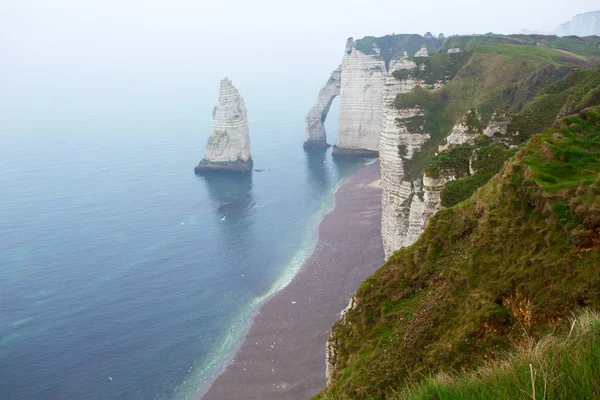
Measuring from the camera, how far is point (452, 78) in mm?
62688

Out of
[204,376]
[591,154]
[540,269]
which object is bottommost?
[204,376]

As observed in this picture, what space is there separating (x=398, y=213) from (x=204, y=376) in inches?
826

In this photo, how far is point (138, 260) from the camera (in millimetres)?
59281

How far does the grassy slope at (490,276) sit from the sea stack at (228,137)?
262 feet

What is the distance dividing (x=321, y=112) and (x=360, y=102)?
1171cm

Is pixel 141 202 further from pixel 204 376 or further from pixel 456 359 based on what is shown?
pixel 456 359

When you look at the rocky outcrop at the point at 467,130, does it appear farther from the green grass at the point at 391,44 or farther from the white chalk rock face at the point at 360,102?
the green grass at the point at 391,44

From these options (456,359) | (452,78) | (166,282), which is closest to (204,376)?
(166,282)

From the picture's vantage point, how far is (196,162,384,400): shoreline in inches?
1428

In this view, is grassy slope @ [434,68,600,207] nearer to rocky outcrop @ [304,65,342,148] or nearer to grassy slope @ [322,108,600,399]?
grassy slope @ [322,108,600,399]

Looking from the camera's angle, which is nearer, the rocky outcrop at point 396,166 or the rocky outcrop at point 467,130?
the rocky outcrop at point 467,130

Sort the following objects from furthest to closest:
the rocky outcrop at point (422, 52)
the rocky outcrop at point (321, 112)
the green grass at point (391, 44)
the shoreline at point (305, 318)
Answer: the rocky outcrop at point (321, 112) < the rocky outcrop at point (422, 52) < the green grass at point (391, 44) < the shoreline at point (305, 318)

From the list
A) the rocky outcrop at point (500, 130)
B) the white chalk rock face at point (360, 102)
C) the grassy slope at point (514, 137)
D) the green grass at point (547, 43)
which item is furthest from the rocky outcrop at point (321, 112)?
the rocky outcrop at point (500, 130)

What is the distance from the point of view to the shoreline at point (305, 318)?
119ft
